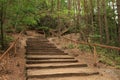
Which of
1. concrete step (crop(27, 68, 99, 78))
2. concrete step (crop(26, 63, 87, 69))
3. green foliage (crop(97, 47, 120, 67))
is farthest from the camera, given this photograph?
green foliage (crop(97, 47, 120, 67))

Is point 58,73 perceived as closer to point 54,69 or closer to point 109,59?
point 54,69

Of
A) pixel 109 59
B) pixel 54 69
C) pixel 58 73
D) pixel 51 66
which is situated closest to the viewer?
pixel 58 73

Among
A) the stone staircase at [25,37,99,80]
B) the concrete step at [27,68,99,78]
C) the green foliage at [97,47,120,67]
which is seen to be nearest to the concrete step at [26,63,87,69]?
the stone staircase at [25,37,99,80]

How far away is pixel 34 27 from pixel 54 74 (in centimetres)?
1521

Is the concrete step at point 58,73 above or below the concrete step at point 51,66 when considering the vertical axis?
below

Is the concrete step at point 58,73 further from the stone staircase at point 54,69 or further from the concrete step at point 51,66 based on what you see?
the concrete step at point 51,66

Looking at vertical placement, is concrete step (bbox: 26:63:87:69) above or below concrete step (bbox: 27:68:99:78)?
above

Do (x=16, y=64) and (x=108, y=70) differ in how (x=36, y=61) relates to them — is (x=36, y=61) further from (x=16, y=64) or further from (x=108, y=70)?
(x=108, y=70)

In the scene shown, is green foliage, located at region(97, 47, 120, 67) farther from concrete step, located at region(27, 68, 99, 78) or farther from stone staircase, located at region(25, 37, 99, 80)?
concrete step, located at region(27, 68, 99, 78)

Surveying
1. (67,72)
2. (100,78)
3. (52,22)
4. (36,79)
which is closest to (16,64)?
(36,79)

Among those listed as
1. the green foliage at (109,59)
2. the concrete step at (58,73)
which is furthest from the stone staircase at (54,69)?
the green foliage at (109,59)

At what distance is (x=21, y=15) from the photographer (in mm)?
8000

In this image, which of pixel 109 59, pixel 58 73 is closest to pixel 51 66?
pixel 58 73

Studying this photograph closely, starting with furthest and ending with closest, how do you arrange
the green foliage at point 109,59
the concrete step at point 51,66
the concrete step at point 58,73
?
the green foliage at point 109,59 → the concrete step at point 51,66 → the concrete step at point 58,73
